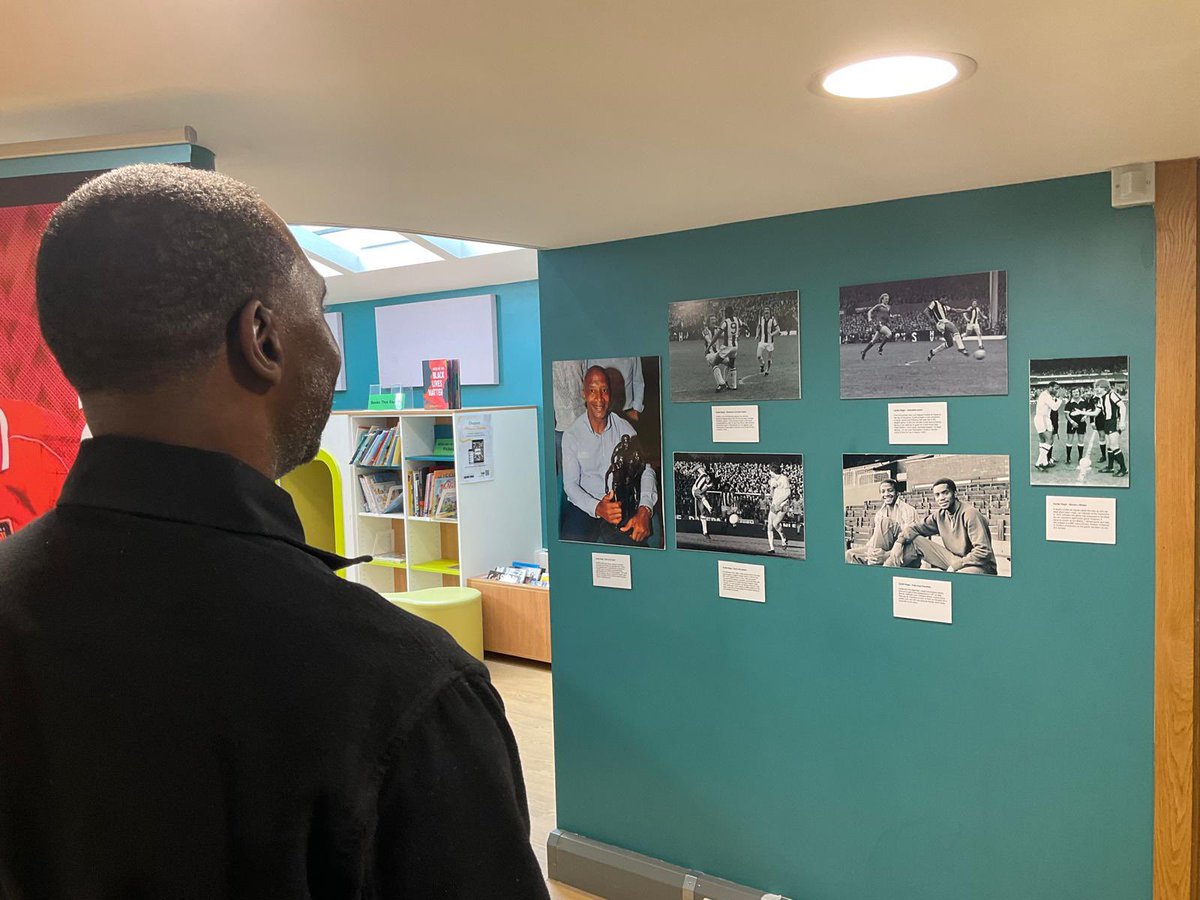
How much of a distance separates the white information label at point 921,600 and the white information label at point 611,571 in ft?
2.86

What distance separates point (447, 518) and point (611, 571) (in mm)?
3236

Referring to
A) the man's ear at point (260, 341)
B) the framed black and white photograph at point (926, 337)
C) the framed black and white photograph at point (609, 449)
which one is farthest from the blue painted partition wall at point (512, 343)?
the man's ear at point (260, 341)

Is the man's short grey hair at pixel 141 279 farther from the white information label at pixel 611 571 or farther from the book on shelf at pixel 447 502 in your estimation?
the book on shelf at pixel 447 502

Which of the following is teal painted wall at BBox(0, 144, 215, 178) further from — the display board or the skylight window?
the skylight window

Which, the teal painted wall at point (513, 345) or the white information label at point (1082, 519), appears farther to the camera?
the teal painted wall at point (513, 345)

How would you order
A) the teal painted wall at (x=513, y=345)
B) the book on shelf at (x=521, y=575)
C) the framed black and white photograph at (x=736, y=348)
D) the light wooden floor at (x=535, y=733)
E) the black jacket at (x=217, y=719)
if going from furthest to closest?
1. the teal painted wall at (x=513, y=345)
2. the book on shelf at (x=521, y=575)
3. the light wooden floor at (x=535, y=733)
4. the framed black and white photograph at (x=736, y=348)
5. the black jacket at (x=217, y=719)

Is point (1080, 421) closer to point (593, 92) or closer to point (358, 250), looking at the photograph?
point (593, 92)

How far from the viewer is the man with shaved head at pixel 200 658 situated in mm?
661

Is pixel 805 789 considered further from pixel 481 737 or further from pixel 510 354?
pixel 510 354

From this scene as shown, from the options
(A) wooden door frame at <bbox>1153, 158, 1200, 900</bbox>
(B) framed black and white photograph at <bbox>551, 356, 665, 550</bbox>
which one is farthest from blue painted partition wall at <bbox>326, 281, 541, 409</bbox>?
(A) wooden door frame at <bbox>1153, 158, 1200, 900</bbox>

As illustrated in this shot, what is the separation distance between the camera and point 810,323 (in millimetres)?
2648

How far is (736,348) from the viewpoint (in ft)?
9.15

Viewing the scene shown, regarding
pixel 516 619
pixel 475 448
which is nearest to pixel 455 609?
pixel 516 619

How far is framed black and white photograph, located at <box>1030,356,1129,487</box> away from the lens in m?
2.22
